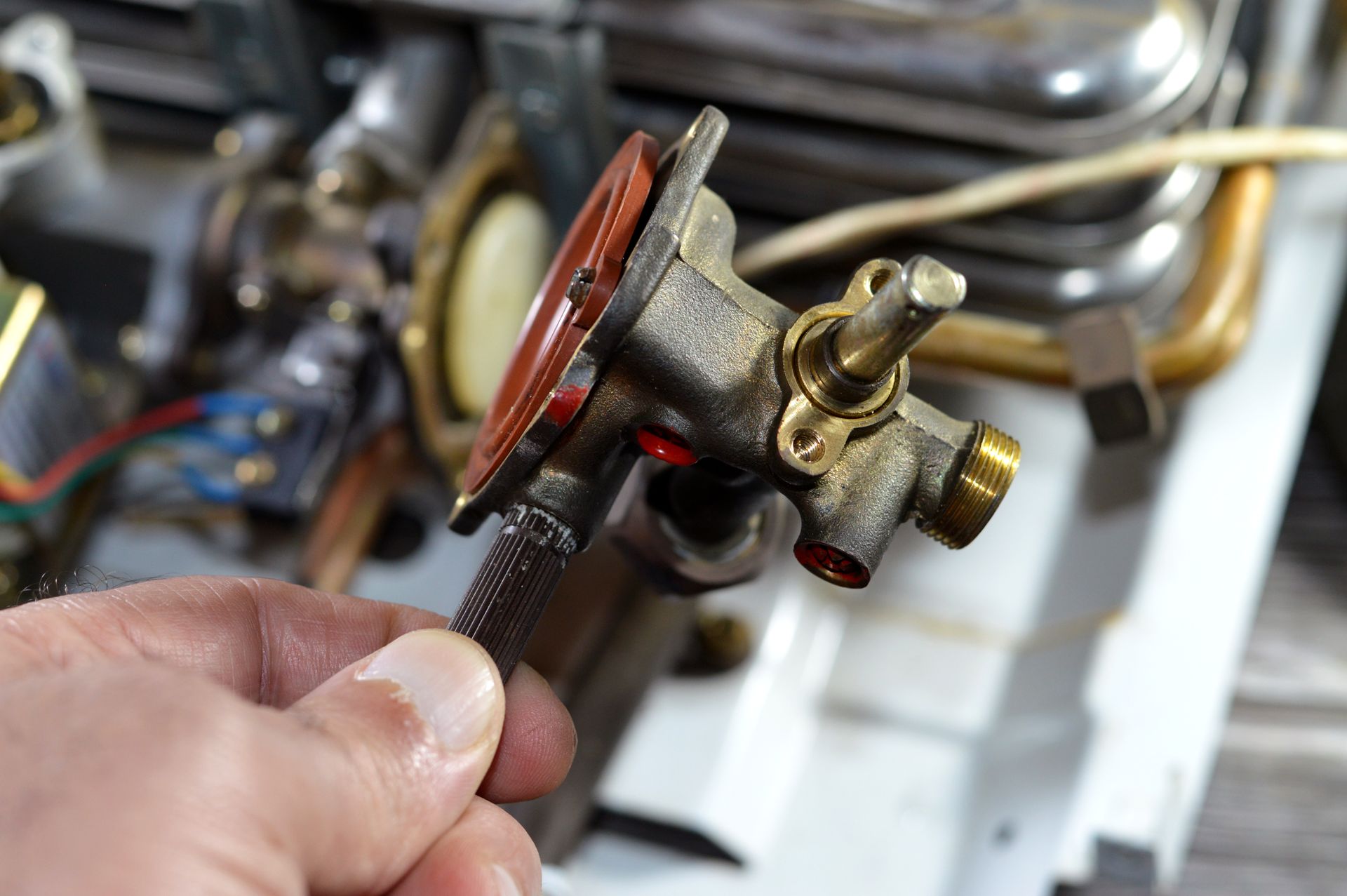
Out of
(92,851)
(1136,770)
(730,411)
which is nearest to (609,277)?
(730,411)

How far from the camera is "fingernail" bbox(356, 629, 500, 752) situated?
422 millimetres

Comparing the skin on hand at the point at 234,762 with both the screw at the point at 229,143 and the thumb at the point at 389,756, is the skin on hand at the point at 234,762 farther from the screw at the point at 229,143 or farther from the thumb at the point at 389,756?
the screw at the point at 229,143

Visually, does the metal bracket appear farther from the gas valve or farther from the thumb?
the thumb

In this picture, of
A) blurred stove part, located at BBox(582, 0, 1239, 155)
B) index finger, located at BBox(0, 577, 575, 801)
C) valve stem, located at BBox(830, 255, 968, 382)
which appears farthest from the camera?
blurred stove part, located at BBox(582, 0, 1239, 155)

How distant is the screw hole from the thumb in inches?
8.3

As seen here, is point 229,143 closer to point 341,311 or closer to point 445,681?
point 341,311

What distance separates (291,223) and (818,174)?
0.43 metres

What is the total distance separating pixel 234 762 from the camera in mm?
359

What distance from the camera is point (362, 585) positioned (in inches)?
35.0

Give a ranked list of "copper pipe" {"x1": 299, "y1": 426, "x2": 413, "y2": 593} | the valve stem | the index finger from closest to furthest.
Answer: the valve stem
the index finger
"copper pipe" {"x1": 299, "y1": 426, "x2": 413, "y2": 593}

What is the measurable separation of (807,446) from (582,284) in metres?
0.10

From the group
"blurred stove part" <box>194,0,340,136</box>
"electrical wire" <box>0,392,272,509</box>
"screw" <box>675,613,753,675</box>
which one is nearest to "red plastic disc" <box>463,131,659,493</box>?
"screw" <box>675,613,753,675</box>

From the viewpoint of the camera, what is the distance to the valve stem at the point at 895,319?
1.11ft

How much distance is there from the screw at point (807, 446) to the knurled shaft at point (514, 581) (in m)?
0.10
